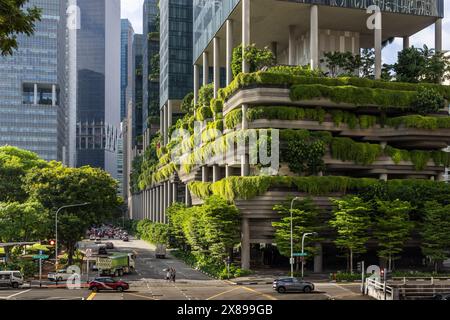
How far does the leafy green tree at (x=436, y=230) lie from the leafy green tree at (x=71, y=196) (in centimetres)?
4422

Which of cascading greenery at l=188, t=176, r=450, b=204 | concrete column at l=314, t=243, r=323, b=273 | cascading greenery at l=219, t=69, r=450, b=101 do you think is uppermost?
cascading greenery at l=219, t=69, r=450, b=101

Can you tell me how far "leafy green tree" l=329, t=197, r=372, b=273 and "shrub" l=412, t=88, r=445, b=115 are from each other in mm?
17942

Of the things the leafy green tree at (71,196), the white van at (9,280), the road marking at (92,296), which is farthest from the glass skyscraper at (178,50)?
the road marking at (92,296)

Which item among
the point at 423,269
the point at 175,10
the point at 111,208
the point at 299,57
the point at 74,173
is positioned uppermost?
the point at 175,10

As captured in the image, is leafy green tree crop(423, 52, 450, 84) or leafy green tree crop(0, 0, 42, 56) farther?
leafy green tree crop(423, 52, 450, 84)

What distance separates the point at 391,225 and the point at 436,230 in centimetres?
604

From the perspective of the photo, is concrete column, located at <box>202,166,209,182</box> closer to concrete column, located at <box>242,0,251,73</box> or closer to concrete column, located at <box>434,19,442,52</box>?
concrete column, located at <box>242,0,251,73</box>

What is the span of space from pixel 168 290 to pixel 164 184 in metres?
85.6

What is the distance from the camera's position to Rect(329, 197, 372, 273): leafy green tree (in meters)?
64.3

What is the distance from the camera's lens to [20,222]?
71.4 metres

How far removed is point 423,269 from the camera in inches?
2832

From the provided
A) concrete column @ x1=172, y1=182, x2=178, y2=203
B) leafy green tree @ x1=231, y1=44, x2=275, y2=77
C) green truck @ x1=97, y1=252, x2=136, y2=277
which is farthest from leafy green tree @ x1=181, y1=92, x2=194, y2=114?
green truck @ x1=97, y1=252, x2=136, y2=277
